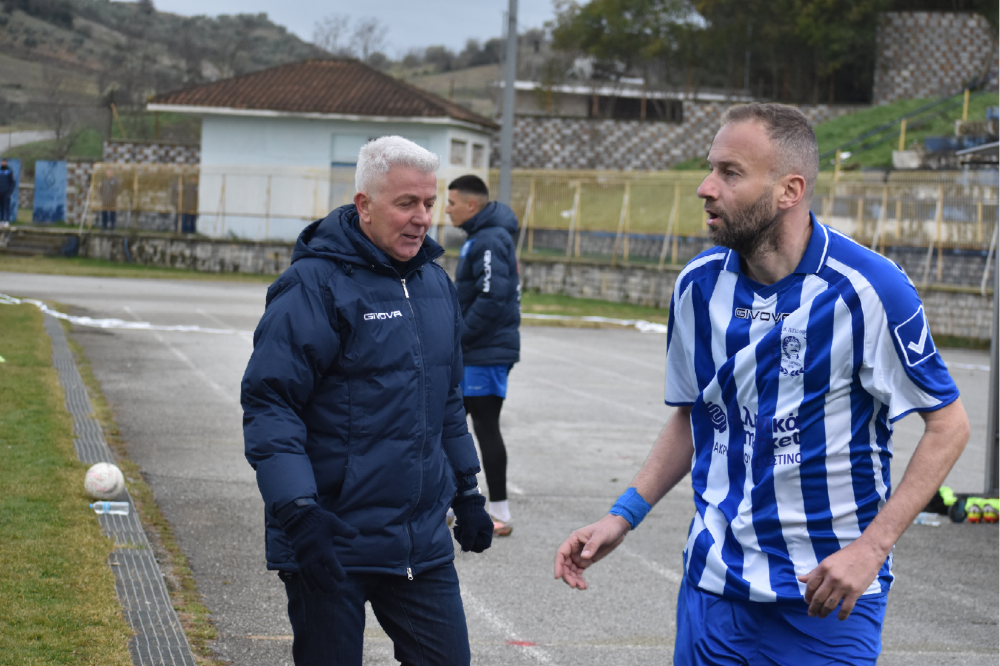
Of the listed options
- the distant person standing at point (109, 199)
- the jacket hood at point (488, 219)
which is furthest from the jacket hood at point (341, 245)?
the distant person standing at point (109, 199)

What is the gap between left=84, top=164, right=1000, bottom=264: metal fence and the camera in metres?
26.0

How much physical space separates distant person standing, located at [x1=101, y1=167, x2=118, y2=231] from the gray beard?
122ft

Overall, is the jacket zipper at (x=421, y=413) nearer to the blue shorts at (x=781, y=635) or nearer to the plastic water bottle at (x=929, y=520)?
the blue shorts at (x=781, y=635)

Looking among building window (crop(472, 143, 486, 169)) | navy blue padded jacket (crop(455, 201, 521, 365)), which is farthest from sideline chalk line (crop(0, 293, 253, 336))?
building window (crop(472, 143, 486, 169))

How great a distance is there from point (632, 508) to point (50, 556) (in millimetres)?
3716

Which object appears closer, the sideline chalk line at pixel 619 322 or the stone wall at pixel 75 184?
the sideline chalk line at pixel 619 322

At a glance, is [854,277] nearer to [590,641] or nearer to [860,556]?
[860,556]

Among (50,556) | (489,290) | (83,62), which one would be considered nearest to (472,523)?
(50,556)

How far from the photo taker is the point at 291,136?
38250 millimetres

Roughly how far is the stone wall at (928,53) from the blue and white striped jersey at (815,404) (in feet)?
153

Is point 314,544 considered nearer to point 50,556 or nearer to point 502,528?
point 50,556

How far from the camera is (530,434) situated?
34.9ft

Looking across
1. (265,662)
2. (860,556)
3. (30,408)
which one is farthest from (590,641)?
(30,408)

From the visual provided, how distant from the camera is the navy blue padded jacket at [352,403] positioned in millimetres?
3086
